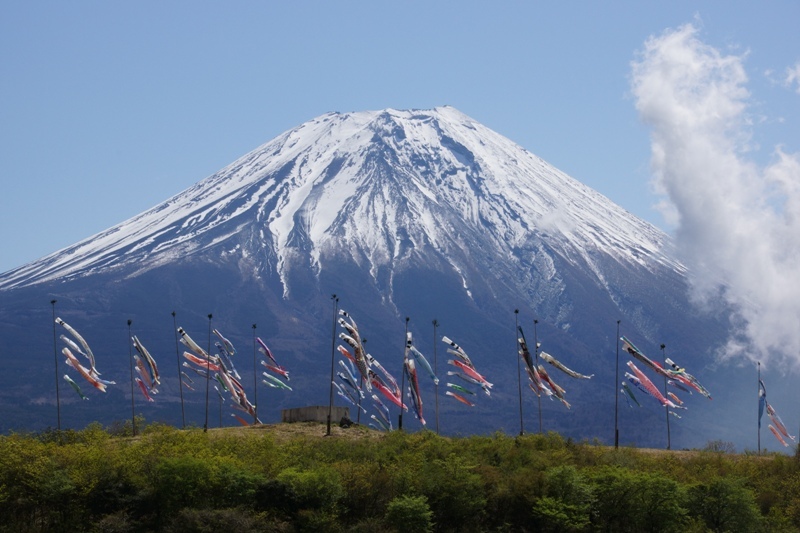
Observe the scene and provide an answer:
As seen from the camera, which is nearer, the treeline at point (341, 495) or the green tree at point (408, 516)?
the green tree at point (408, 516)

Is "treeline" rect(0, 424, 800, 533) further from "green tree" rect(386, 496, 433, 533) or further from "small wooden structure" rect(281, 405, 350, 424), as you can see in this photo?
"small wooden structure" rect(281, 405, 350, 424)

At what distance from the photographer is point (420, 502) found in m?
52.9

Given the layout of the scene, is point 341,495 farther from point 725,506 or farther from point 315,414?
point 315,414

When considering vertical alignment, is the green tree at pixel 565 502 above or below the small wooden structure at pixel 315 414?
below

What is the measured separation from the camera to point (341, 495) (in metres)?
53.7

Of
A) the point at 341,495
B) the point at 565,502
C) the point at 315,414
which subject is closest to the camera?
the point at 341,495

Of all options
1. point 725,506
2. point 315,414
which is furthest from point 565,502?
point 315,414

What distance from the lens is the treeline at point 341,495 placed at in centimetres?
5300

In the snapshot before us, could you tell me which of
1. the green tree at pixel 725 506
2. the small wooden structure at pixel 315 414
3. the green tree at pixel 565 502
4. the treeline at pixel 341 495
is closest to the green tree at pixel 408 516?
the treeline at pixel 341 495

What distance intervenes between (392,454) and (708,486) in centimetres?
1476

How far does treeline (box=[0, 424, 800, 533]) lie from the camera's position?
2087 inches

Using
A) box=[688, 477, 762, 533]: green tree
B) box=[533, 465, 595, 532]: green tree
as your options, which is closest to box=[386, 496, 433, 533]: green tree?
box=[533, 465, 595, 532]: green tree

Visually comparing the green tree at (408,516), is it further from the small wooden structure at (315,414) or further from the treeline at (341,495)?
the small wooden structure at (315,414)

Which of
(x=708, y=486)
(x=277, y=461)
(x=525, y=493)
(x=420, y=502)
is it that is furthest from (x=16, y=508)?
(x=708, y=486)
